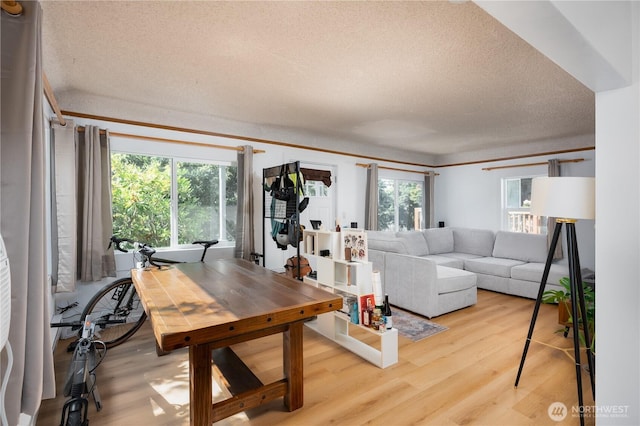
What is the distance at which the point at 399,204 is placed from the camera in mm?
6574

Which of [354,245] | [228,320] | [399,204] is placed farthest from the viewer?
[399,204]

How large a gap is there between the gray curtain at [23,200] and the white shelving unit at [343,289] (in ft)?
6.74

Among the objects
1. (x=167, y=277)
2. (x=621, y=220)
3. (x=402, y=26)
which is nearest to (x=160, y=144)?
(x=167, y=277)

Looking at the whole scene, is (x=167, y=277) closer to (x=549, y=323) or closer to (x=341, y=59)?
(x=341, y=59)

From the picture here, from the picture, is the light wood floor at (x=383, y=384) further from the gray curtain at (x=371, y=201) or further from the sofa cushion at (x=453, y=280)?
the gray curtain at (x=371, y=201)

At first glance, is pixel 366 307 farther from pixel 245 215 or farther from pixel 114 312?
pixel 114 312

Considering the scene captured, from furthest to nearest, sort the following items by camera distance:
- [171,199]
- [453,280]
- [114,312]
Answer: [171,199]
[453,280]
[114,312]

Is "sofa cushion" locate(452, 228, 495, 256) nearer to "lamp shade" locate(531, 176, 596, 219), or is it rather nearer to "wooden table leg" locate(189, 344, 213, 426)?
"lamp shade" locate(531, 176, 596, 219)

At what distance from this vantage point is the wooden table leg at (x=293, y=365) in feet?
6.35

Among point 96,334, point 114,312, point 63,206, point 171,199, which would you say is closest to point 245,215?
point 171,199

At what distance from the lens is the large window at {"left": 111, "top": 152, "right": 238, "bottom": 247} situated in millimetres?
3691
